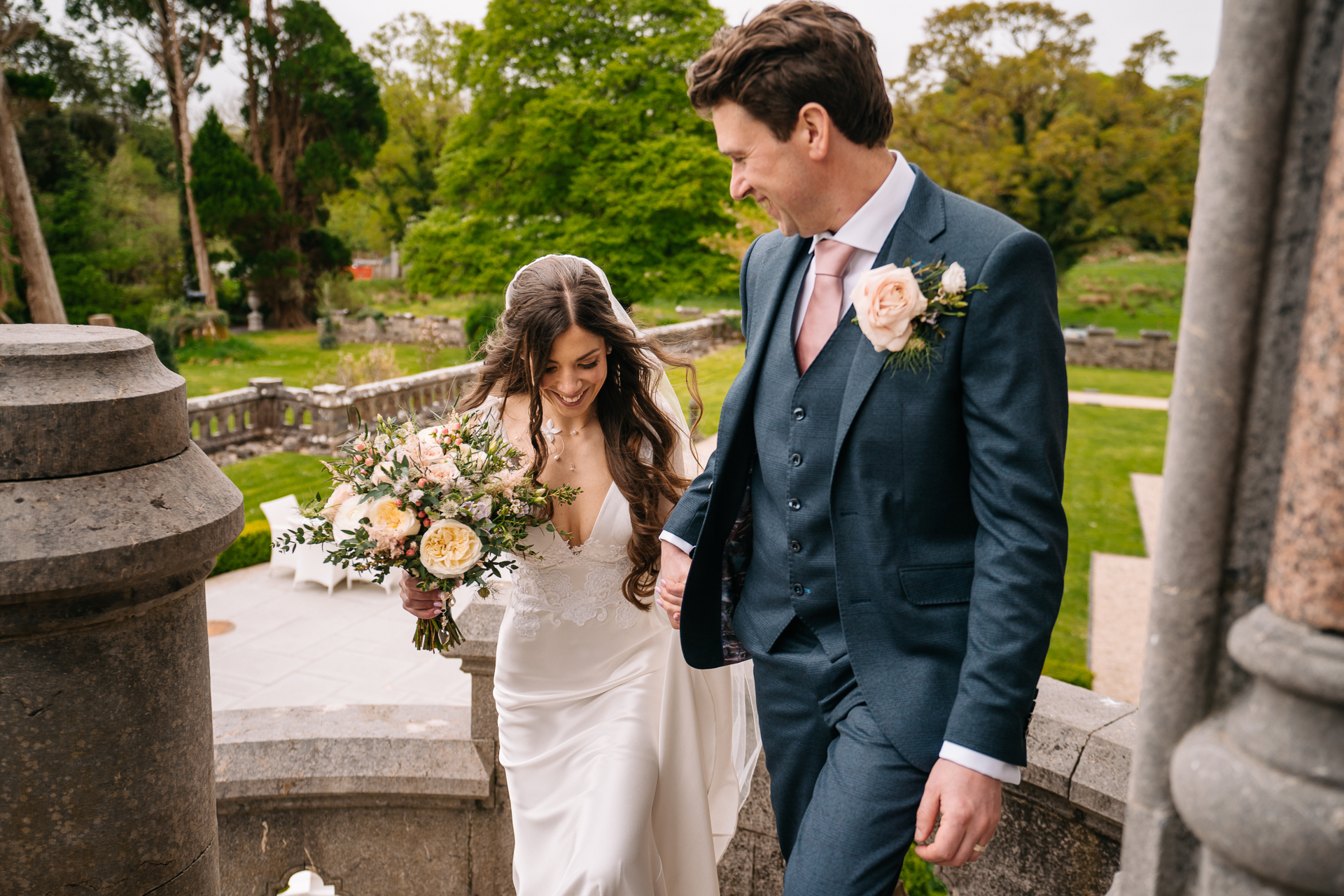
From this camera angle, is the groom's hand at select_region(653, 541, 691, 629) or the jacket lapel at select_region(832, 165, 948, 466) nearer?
the jacket lapel at select_region(832, 165, 948, 466)

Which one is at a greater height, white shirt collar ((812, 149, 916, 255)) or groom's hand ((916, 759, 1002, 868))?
white shirt collar ((812, 149, 916, 255))

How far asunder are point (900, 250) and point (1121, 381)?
23.2 metres

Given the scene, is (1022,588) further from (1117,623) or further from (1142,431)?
(1142,431)

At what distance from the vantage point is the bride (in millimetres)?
2645

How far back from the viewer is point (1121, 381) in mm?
22594

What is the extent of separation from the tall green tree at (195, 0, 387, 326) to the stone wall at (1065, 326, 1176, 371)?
22969 millimetres

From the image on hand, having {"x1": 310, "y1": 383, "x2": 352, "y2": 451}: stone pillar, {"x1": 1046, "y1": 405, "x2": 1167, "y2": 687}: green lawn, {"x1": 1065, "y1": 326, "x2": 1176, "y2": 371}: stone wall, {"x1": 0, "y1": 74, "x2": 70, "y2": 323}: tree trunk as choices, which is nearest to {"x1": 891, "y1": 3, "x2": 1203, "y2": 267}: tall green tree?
{"x1": 1065, "y1": 326, "x2": 1176, "y2": 371}: stone wall

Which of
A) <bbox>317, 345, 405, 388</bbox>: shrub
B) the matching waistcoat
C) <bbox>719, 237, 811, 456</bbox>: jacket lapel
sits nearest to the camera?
the matching waistcoat

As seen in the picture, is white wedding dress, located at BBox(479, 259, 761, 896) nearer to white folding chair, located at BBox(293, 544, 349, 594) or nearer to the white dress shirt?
the white dress shirt

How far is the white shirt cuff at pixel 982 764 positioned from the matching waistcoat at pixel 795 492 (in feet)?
1.07

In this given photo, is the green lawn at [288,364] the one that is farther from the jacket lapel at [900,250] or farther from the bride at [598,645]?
the jacket lapel at [900,250]

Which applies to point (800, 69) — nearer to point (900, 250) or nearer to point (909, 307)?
point (900, 250)

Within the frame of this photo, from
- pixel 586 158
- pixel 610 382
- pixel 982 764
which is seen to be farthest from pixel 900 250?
pixel 586 158

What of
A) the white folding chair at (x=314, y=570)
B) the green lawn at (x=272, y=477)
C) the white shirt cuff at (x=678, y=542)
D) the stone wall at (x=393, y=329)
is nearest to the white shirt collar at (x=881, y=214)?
the white shirt cuff at (x=678, y=542)
